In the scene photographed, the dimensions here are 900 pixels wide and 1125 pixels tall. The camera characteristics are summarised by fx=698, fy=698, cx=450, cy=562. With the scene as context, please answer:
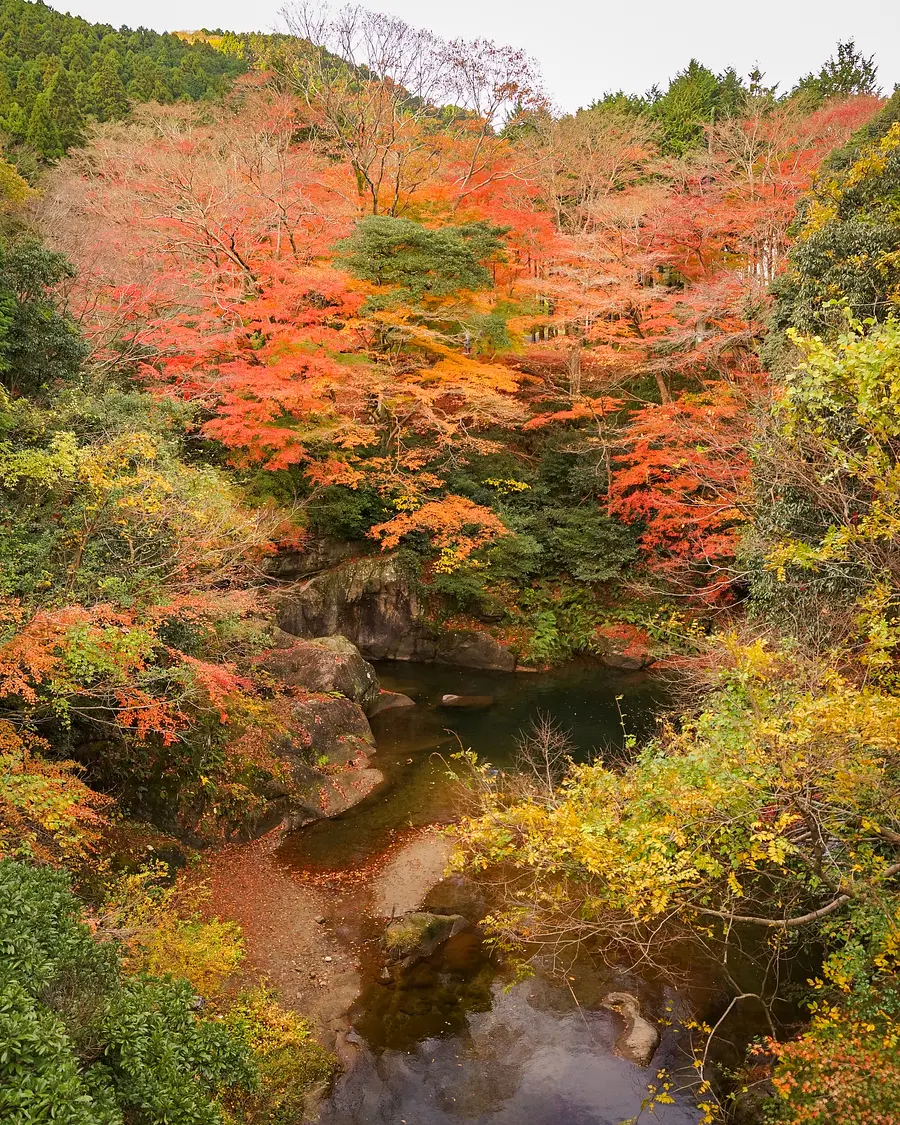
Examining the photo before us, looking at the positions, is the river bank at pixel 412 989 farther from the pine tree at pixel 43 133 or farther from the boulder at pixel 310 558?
the pine tree at pixel 43 133

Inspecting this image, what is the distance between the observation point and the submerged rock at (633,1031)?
8430mm

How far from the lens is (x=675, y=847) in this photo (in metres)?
6.99

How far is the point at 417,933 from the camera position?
995 cm

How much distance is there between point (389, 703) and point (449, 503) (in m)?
5.78

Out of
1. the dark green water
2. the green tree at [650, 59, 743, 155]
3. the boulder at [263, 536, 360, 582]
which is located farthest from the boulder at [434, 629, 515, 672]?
the green tree at [650, 59, 743, 155]

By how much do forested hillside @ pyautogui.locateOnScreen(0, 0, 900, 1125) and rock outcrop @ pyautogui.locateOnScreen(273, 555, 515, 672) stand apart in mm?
492

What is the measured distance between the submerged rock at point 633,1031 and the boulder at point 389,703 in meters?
9.24

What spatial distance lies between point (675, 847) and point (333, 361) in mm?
13617

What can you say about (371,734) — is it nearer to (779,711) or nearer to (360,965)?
(360,965)

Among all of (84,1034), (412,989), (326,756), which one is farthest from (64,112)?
(84,1034)

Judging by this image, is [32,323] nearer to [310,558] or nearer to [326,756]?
[326,756]

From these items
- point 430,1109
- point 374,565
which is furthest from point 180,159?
point 430,1109

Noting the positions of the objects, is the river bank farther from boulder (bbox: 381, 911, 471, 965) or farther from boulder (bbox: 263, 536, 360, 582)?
boulder (bbox: 263, 536, 360, 582)

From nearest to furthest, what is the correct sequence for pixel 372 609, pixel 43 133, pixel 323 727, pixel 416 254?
pixel 323 727 → pixel 416 254 → pixel 372 609 → pixel 43 133
